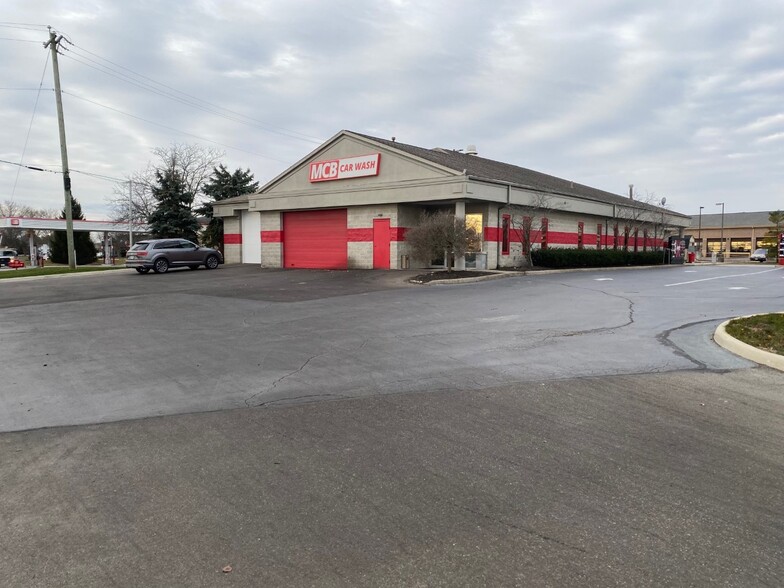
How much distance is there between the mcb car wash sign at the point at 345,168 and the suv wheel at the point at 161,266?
893 cm

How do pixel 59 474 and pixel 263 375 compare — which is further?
pixel 263 375

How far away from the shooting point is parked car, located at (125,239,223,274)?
27.6m

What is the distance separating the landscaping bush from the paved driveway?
35.4ft

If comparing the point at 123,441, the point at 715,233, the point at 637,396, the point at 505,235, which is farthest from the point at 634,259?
the point at 715,233

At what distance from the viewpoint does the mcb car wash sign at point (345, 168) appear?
26.6 m

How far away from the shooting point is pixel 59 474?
4.12 metres

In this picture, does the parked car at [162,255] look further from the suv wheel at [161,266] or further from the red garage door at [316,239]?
the red garage door at [316,239]

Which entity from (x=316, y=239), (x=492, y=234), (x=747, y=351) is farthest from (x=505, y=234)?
(x=747, y=351)

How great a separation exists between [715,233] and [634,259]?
2237 inches

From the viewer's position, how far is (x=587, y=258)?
30.5 m

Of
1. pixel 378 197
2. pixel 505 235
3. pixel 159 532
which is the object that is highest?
pixel 378 197

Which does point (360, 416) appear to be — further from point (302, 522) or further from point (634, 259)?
point (634, 259)

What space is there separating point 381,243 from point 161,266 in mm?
11841

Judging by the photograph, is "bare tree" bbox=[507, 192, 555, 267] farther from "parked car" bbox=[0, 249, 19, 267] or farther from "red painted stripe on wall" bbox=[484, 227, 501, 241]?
"parked car" bbox=[0, 249, 19, 267]
